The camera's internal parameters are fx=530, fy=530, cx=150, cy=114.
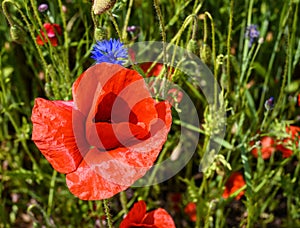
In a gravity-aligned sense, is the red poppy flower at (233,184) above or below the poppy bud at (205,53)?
below

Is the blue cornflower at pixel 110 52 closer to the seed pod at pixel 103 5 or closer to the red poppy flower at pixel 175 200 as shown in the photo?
the seed pod at pixel 103 5

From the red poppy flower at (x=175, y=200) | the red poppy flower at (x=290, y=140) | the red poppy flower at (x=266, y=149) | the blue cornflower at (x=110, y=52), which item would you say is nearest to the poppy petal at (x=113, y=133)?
the blue cornflower at (x=110, y=52)

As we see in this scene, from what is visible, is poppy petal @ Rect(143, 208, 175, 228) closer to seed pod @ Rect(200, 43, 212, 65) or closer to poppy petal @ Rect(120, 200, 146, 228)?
poppy petal @ Rect(120, 200, 146, 228)

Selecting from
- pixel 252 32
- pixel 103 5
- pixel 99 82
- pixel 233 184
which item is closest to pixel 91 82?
pixel 99 82

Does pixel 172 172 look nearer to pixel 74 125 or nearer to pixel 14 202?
pixel 14 202

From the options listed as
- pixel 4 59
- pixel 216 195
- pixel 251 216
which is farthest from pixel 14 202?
pixel 251 216

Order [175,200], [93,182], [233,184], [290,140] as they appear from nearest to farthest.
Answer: [93,182], [290,140], [233,184], [175,200]

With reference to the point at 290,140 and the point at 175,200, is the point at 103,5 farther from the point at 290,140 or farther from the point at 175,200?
the point at 175,200
